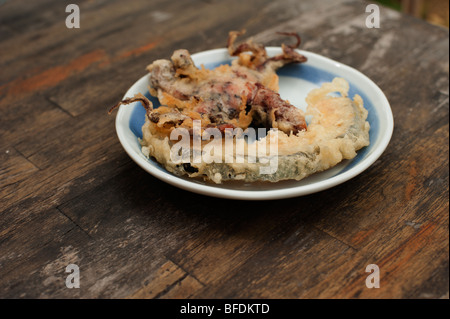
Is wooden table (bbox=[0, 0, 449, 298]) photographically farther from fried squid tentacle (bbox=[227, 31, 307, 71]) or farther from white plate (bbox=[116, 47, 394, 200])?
fried squid tentacle (bbox=[227, 31, 307, 71])

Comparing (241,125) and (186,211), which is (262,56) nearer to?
(241,125)

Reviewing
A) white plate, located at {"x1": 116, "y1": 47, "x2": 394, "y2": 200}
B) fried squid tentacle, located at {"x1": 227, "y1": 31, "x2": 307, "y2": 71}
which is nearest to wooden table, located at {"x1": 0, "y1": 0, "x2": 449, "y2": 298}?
white plate, located at {"x1": 116, "y1": 47, "x2": 394, "y2": 200}

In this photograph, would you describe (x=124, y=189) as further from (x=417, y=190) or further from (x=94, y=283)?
(x=417, y=190)

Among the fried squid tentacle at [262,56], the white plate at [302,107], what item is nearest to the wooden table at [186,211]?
the white plate at [302,107]

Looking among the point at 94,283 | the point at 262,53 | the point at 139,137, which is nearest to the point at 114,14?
the point at 262,53

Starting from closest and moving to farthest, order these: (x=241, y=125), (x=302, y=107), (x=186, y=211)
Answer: (x=186, y=211) < (x=241, y=125) < (x=302, y=107)

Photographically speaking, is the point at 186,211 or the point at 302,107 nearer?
the point at 186,211

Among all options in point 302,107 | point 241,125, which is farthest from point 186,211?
point 302,107
